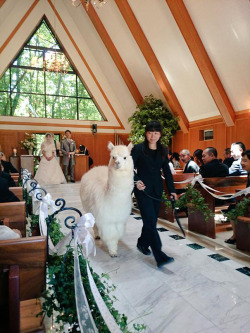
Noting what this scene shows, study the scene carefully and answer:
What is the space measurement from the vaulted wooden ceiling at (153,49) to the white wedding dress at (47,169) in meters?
4.68

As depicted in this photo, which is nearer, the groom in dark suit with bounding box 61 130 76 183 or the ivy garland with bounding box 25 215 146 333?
the ivy garland with bounding box 25 215 146 333

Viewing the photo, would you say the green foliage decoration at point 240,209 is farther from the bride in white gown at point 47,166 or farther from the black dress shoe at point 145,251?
the bride in white gown at point 47,166

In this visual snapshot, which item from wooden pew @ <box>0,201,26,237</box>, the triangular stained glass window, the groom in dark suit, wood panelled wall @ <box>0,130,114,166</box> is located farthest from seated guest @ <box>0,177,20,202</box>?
the triangular stained glass window

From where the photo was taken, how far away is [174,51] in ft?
28.7

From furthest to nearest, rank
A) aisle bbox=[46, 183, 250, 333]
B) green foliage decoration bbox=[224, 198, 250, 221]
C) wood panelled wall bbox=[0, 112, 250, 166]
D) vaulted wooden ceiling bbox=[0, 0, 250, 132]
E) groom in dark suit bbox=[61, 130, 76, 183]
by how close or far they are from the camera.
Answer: groom in dark suit bbox=[61, 130, 76, 183], wood panelled wall bbox=[0, 112, 250, 166], vaulted wooden ceiling bbox=[0, 0, 250, 132], green foliage decoration bbox=[224, 198, 250, 221], aisle bbox=[46, 183, 250, 333]

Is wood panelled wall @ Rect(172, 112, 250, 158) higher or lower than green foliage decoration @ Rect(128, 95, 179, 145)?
lower

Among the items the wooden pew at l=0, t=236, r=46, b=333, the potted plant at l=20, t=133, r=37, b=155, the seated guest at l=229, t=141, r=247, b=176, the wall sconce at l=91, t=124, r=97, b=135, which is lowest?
the wooden pew at l=0, t=236, r=46, b=333

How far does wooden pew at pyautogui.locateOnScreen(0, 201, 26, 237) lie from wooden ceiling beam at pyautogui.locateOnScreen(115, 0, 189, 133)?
829 centimetres

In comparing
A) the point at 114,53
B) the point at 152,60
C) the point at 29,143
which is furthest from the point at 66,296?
the point at 114,53

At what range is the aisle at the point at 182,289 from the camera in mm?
1775

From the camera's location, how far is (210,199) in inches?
144

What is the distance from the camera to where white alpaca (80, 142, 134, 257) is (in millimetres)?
2609

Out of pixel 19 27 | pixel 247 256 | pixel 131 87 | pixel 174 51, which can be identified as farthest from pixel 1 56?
pixel 247 256

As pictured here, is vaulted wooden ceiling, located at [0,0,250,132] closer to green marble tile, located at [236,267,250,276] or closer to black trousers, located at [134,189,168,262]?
black trousers, located at [134,189,168,262]
